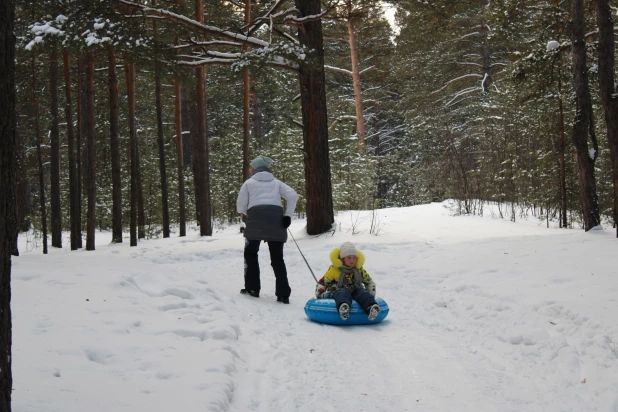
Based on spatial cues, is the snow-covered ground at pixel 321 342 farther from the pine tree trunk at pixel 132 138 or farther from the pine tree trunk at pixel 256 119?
the pine tree trunk at pixel 256 119

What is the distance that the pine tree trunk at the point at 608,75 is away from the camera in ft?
30.5

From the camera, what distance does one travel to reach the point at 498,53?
92.6ft

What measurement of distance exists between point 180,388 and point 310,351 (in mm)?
1796

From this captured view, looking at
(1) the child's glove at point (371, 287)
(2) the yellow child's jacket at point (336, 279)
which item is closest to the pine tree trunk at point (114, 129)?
(2) the yellow child's jacket at point (336, 279)

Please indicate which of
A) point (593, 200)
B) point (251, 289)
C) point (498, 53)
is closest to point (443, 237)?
point (593, 200)

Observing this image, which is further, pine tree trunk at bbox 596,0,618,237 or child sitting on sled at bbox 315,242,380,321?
pine tree trunk at bbox 596,0,618,237

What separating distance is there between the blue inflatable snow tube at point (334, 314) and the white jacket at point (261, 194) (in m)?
1.70

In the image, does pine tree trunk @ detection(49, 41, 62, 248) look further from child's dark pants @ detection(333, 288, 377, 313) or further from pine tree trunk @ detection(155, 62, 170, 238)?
child's dark pants @ detection(333, 288, 377, 313)

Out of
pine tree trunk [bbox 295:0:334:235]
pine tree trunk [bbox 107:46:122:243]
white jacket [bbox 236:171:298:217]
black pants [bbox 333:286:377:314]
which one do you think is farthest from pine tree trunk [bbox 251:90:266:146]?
black pants [bbox 333:286:377:314]

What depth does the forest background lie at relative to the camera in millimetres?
11516

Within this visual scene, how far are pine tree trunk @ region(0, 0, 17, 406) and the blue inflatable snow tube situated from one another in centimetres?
428

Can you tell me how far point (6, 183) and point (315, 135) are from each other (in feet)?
34.5

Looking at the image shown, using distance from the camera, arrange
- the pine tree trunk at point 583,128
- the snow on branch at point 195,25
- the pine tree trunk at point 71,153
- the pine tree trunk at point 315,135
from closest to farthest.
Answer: the pine tree trunk at point 583,128 < the snow on branch at point 195,25 < the pine tree trunk at point 315,135 < the pine tree trunk at point 71,153

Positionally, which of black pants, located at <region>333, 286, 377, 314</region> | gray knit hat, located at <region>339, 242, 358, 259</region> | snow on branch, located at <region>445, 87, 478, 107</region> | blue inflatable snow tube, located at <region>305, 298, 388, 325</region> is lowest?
blue inflatable snow tube, located at <region>305, 298, 388, 325</region>
